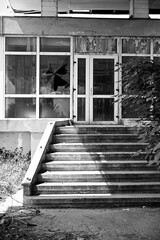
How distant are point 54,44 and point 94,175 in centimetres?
579

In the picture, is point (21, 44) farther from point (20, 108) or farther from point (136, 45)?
point (136, 45)

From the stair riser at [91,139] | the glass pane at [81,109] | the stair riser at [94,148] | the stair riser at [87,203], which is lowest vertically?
the stair riser at [87,203]

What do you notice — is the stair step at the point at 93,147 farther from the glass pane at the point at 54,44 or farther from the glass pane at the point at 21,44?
the glass pane at the point at 21,44

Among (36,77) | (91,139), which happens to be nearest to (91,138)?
(91,139)

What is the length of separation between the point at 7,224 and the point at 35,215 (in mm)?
1163

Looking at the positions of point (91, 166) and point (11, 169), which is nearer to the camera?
point (91, 166)

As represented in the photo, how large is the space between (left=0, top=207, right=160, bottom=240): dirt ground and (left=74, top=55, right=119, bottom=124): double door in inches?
226

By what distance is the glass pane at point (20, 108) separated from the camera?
12.6m

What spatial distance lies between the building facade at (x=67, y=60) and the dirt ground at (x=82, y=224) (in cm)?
544

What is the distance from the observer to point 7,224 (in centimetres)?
599

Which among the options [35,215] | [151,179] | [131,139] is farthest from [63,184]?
[131,139]

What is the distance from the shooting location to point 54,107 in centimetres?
1272

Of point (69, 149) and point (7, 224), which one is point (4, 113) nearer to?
point (69, 149)

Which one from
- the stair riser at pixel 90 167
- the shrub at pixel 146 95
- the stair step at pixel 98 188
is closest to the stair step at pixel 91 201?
the stair step at pixel 98 188
